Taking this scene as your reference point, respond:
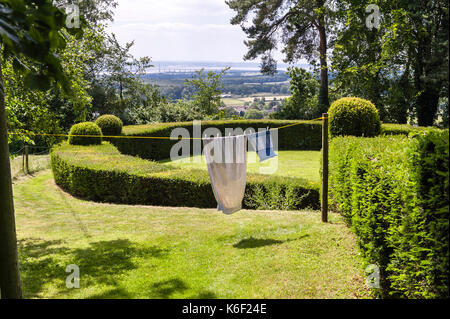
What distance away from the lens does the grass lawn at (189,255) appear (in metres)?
4.57

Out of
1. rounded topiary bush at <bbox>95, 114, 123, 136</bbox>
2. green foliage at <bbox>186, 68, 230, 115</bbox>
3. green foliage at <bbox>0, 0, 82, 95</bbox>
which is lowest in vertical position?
rounded topiary bush at <bbox>95, 114, 123, 136</bbox>

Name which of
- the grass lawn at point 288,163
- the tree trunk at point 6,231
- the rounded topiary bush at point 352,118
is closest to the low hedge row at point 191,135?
the grass lawn at point 288,163

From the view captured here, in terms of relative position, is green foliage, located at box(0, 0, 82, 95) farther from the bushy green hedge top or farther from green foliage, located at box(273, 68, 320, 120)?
green foliage, located at box(273, 68, 320, 120)

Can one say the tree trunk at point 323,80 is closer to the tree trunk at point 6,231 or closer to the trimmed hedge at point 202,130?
the trimmed hedge at point 202,130

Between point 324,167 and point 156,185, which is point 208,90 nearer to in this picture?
point 156,185

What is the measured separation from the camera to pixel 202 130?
20.5m

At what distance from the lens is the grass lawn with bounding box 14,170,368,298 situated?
4570 mm

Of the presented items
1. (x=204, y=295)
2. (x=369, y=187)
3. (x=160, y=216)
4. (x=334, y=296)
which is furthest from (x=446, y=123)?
(x=160, y=216)

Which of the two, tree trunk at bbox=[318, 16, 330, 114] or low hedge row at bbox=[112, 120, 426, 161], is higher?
tree trunk at bbox=[318, 16, 330, 114]

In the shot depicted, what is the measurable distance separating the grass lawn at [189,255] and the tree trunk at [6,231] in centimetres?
138

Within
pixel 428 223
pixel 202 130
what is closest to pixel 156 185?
pixel 428 223

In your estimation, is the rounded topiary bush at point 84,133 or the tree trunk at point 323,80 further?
the tree trunk at point 323,80

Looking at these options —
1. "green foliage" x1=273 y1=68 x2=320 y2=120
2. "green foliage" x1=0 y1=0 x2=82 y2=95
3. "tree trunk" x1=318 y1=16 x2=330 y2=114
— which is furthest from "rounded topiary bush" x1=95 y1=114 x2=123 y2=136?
"green foliage" x1=0 y1=0 x2=82 y2=95

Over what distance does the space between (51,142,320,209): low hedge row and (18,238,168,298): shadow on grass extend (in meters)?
3.44
